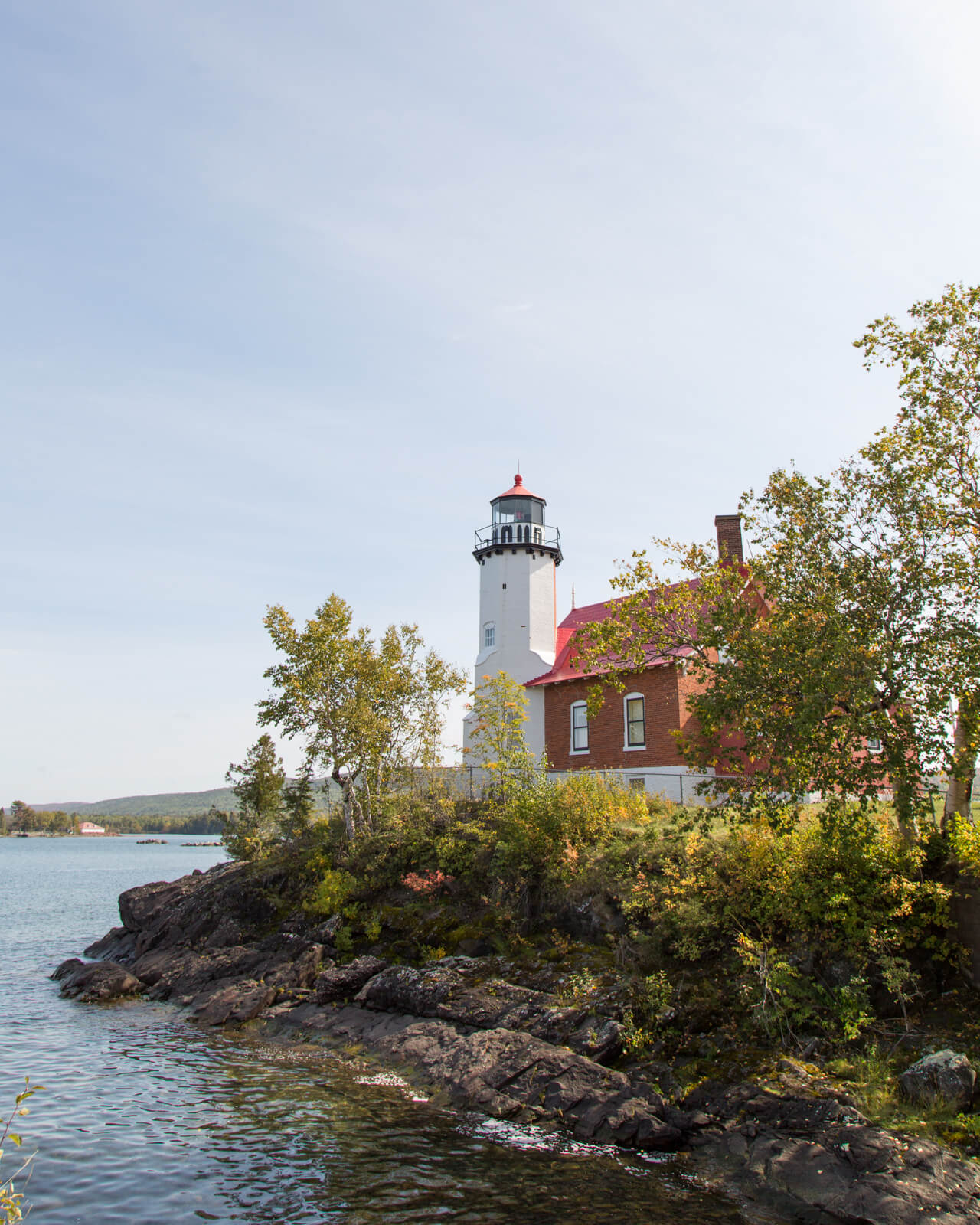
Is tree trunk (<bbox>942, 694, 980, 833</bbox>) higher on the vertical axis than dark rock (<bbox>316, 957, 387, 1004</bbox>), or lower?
higher

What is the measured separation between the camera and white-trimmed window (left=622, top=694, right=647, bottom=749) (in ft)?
103

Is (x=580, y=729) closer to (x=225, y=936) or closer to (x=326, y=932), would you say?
(x=326, y=932)

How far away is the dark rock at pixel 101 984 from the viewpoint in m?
23.1

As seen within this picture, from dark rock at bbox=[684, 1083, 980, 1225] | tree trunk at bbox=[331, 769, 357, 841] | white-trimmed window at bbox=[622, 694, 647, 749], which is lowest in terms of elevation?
dark rock at bbox=[684, 1083, 980, 1225]

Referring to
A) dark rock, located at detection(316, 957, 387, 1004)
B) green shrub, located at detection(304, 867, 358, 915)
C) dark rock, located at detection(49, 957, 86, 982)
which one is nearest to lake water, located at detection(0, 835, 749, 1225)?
dark rock, located at detection(316, 957, 387, 1004)

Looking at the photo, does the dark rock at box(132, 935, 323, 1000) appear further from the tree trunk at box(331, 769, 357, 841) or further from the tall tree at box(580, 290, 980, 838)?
the tall tree at box(580, 290, 980, 838)

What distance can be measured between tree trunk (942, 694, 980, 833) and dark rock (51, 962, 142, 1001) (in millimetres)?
21873

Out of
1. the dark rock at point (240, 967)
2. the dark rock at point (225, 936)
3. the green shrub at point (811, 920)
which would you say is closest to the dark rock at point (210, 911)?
the dark rock at point (225, 936)

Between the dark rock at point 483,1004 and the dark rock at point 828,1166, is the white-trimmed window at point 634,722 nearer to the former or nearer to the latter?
the dark rock at point 483,1004

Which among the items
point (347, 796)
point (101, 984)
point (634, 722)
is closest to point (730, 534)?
point (634, 722)

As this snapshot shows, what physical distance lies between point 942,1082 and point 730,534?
24.2m

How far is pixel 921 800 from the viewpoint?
1385 cm

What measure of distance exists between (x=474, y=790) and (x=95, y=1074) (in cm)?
1636

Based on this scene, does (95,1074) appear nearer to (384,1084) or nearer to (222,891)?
(384,1084)
